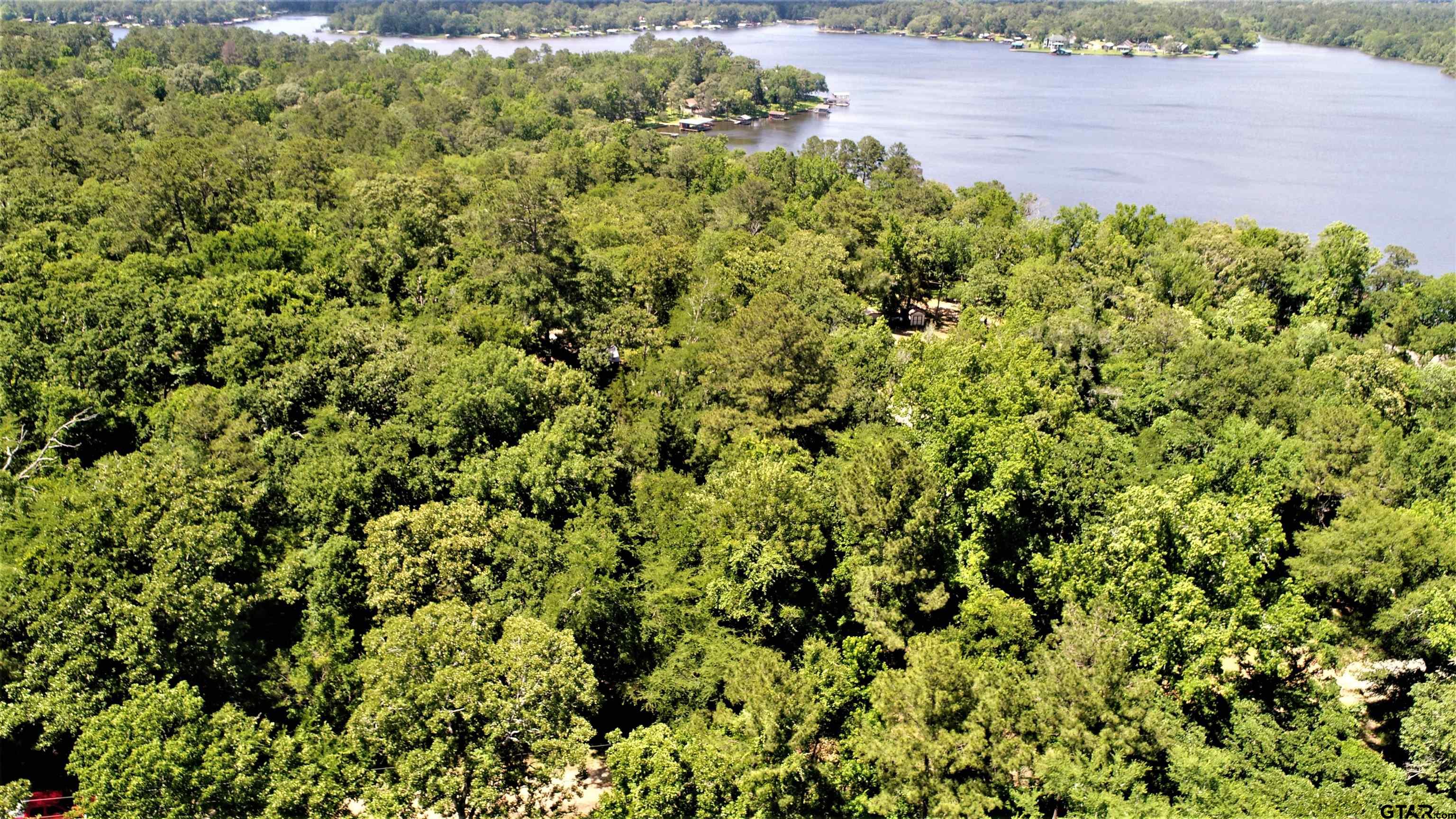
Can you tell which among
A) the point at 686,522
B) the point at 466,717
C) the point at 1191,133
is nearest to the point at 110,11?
the point at 1191,133

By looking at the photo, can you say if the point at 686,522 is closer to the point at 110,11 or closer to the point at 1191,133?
the point at 1191,133

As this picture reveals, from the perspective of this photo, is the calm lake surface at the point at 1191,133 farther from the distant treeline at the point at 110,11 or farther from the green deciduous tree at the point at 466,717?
the distant treeline at the point at 110,11

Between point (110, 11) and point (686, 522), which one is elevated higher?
point (110, 11)

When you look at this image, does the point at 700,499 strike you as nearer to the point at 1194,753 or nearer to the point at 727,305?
the point at 1194,753

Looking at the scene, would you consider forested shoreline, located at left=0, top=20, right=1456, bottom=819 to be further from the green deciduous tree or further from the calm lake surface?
the calm lake surface

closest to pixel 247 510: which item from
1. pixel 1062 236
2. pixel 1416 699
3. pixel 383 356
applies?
pixel 383 356

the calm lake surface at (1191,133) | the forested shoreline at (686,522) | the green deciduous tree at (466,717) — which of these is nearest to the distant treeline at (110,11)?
the calm lake surface at (1191,133)
